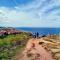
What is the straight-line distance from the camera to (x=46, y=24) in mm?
1682

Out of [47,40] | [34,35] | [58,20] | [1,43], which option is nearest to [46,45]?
[47,40]

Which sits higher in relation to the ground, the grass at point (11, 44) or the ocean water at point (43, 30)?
the ocean water at point (43, 30)

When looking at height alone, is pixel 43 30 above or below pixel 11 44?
above

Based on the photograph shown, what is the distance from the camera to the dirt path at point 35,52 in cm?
164

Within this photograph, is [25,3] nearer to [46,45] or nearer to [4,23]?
[4,23]

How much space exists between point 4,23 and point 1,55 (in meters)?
0.32

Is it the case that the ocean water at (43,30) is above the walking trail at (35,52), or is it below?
above

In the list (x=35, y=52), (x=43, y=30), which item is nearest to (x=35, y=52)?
(x=35, y=52)

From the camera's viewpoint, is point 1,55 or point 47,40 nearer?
point 1,55

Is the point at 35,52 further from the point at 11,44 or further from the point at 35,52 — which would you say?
the point at 11,44

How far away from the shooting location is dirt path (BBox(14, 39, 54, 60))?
1.64m

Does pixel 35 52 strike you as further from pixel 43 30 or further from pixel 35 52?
pixel 43 30

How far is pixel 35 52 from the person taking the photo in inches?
65.9

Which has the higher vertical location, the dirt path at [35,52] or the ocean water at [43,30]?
the ocean water at [43,30]
